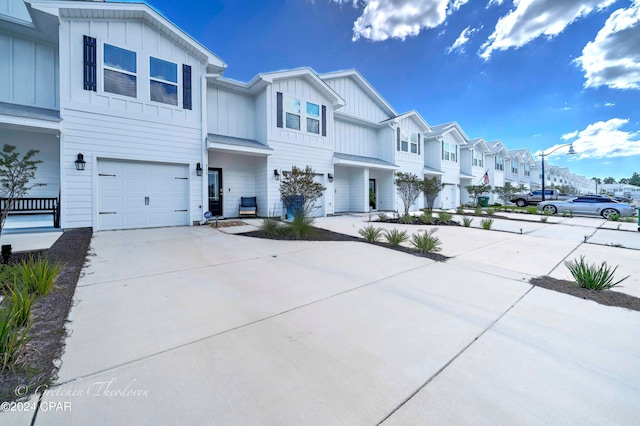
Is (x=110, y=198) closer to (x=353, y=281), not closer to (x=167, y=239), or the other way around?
(x=167, y=239)

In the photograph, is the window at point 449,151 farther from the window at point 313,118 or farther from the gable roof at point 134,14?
the gable roof at point 134,14

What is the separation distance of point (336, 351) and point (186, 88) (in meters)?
10.8

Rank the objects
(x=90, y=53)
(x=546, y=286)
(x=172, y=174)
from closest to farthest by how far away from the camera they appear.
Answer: (x=546, y=286) < (x=90, y=53) < (x=172, y=174)

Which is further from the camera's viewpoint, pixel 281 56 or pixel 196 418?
pixel 281 56

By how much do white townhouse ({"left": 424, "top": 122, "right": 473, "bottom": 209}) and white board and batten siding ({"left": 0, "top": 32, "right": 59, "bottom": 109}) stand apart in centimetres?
2101

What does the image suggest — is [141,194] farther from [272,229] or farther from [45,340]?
[45,340]

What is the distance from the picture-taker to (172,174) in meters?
9.41

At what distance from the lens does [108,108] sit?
8102 millimetres

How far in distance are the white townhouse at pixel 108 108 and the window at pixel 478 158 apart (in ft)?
81.9

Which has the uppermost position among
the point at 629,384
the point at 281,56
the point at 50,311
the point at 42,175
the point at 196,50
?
the point at 281,56

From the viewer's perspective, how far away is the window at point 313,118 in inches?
507

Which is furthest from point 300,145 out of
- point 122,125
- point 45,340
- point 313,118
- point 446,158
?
point 446,158

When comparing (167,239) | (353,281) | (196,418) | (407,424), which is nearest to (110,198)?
(167,239)

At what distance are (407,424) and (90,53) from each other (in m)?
11.8
